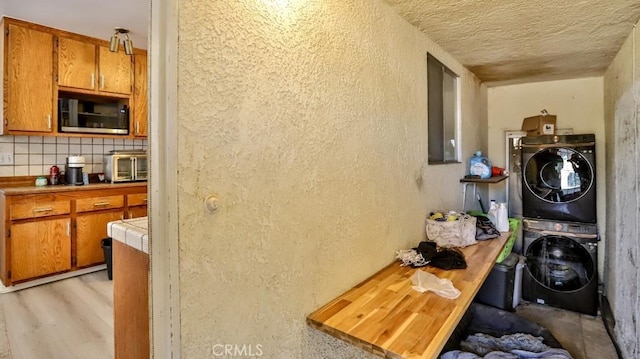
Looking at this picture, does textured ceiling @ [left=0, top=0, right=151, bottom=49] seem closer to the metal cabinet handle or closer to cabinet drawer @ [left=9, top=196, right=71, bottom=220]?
cabinet drawer @ [left=9, top=196, right=71, bottom=220]

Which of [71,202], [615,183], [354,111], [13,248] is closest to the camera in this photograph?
[354,111]

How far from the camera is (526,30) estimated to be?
2.15m

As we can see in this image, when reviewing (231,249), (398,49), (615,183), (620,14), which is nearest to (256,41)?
(231,249)

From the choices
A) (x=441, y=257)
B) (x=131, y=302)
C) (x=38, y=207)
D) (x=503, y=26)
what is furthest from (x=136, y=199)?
(x=503, y=26)

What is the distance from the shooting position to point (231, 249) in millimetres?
994

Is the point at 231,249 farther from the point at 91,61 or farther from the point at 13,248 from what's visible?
the point at 91,61

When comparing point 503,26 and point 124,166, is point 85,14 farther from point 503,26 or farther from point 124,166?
point 503,26

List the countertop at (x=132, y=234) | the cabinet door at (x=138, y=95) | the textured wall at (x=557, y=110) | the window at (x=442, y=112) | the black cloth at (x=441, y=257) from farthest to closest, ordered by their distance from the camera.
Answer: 1. the cabinet door at (x=138, y=95)
2. the textured wall at (x=557, y=110)
3. the window at (x=442, y=112)
4. the black cloth at (x=441, y=257)
5. the countertop at (x=132, y=234)

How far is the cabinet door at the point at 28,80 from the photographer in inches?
120

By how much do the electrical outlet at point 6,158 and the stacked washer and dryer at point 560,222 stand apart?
5111 millimetres

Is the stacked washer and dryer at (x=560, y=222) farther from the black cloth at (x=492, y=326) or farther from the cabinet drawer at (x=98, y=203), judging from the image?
the cabinet drawer at (x=98, y=203)

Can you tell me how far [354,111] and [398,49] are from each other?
637 millimetres

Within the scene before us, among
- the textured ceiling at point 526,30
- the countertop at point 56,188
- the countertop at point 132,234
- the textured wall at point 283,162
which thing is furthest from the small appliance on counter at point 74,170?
the textured ceiling at point 526,30

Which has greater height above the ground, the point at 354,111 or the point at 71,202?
the point at 354,111
